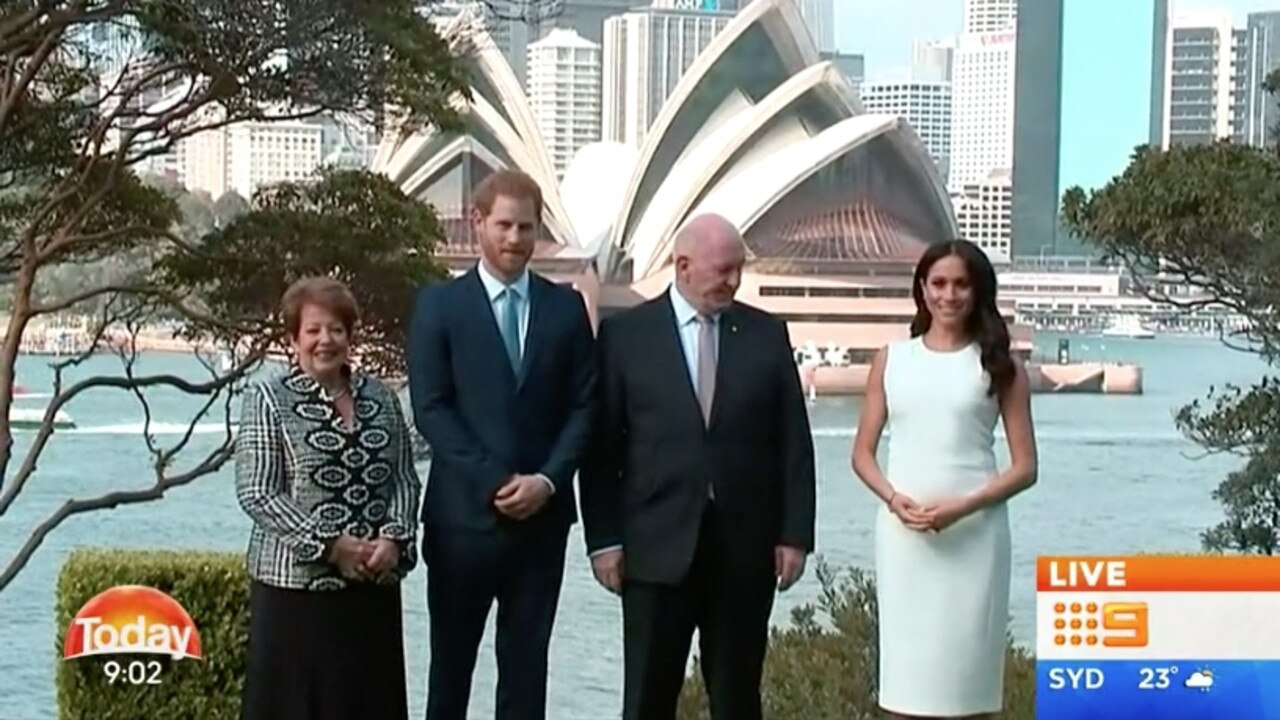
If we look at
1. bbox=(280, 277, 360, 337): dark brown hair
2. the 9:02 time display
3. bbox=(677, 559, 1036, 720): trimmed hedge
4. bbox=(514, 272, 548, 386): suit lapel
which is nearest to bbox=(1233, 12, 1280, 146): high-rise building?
bbox=(677, 559, 1036, 720): trimmed hedge

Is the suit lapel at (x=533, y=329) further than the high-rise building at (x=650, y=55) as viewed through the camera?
No

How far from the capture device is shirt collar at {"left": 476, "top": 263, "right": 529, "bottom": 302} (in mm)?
3115

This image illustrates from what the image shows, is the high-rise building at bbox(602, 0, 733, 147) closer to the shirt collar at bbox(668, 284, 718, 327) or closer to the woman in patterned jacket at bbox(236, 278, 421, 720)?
the shirt collar at bbox(668, 284, 718, 327)

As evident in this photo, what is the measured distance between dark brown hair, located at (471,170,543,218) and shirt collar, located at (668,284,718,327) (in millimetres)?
274

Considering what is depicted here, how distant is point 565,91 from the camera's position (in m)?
21.9

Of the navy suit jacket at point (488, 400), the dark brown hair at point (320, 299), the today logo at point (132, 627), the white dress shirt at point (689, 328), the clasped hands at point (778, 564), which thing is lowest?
the today logo at point (132, 627)

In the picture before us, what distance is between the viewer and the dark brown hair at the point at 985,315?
3.00m

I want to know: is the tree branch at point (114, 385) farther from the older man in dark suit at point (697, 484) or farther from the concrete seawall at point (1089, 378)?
the concrete seawall at point (1089, 378)

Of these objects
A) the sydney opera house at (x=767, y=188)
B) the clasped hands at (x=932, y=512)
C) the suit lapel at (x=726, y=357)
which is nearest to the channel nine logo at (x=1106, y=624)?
the clasped hands at (x=932, y=512)

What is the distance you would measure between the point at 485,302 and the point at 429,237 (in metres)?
4.20

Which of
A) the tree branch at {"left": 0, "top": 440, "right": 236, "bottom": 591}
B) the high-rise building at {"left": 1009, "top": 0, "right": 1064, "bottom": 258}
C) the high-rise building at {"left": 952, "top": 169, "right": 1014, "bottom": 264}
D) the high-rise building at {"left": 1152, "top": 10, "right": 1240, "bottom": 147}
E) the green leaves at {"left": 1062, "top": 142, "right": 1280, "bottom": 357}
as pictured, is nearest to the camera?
the green leaves at {"left": 1062, "top": 142, "right": 1280, "bottom": 357}

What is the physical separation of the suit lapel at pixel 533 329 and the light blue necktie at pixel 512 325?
1 centimetres

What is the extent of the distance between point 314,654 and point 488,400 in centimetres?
50

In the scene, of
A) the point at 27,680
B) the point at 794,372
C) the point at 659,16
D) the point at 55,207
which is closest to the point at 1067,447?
the point at 659,16
